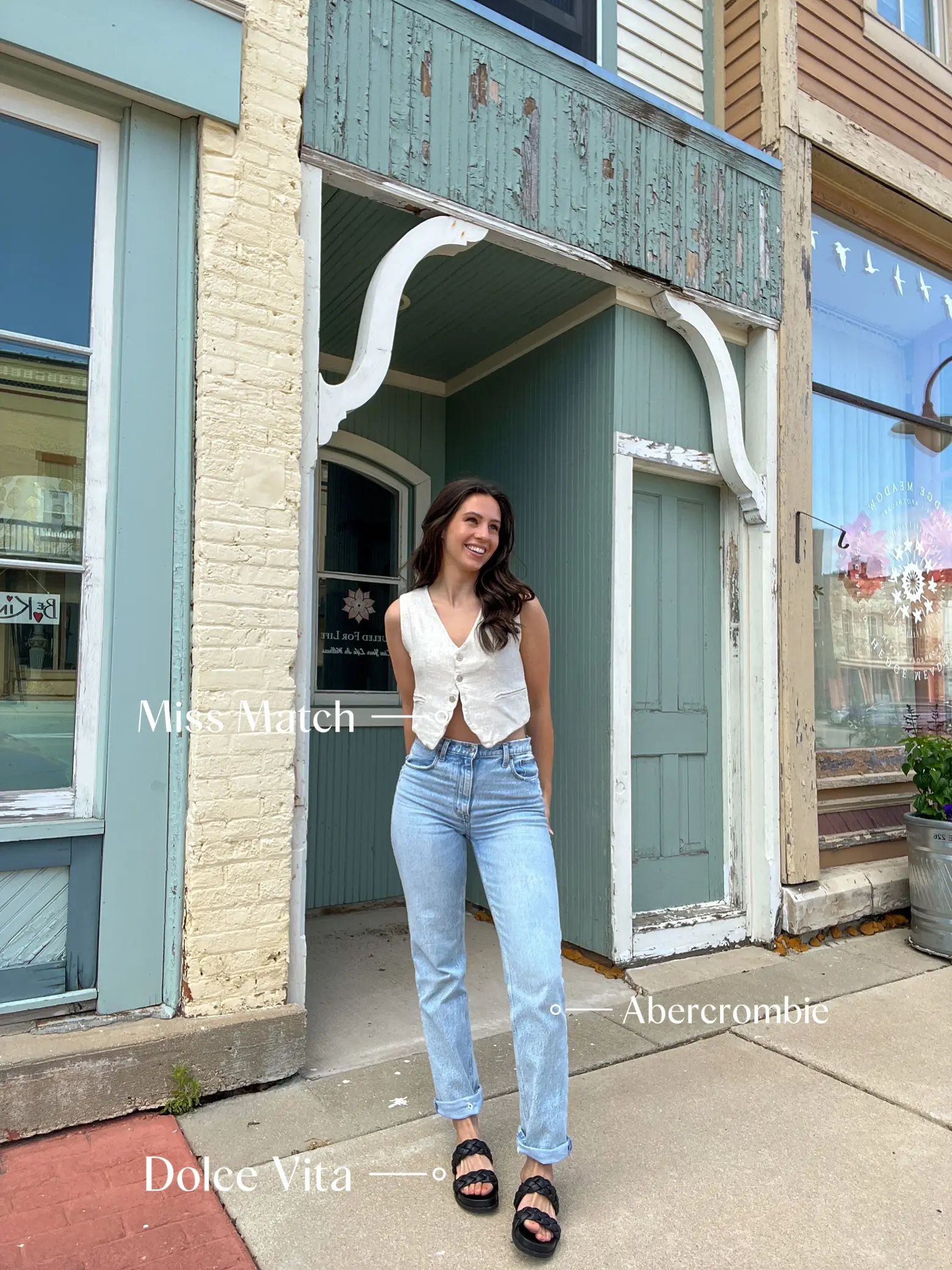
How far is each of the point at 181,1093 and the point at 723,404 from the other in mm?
3937

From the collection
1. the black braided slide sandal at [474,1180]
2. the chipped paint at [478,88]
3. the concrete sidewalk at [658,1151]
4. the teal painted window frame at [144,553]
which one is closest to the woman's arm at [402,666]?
the teal painted window frame at [144,553]

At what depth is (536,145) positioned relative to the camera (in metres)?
3.86

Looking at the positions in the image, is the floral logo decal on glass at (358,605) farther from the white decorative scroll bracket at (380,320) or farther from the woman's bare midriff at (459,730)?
the woman's bare midriff at (459,730)

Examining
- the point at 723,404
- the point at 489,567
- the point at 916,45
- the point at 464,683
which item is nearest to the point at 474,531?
the point at 489,567

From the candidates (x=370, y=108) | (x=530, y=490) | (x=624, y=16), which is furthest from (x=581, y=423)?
(x=624, y=16)

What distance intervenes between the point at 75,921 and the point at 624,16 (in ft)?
16.4

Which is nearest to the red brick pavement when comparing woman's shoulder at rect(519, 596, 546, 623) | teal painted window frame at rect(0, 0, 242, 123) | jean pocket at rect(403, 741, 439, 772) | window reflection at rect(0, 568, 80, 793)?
window reflection at rect(0, 568, 80, 793)

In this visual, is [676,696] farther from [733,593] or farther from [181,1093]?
[181,1093]

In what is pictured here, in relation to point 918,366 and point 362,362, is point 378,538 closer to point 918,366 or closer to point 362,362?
point 362,362

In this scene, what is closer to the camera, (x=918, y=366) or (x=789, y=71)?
(x=789, y=71)

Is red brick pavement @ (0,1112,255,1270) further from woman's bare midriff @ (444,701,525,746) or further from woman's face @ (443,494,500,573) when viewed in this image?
woman's face @ (443,494,500,573)

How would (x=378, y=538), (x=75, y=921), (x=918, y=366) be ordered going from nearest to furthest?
(x=75, y=921), (x=378, y=538), (x=918, y=366)

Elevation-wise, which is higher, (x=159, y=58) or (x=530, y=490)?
(x=159, y=58)

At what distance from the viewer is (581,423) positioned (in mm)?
4453
